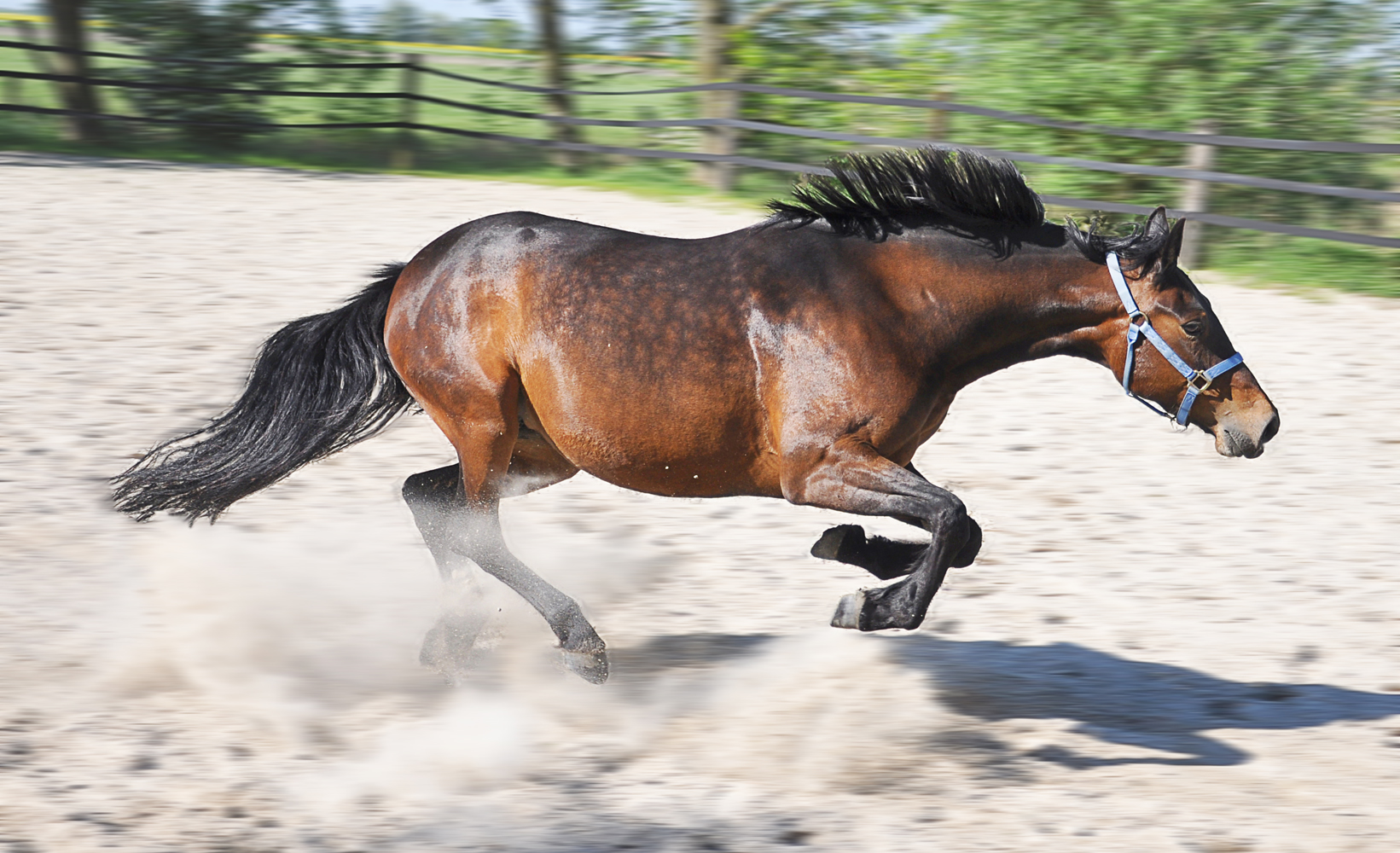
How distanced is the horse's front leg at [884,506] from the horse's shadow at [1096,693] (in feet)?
1.86

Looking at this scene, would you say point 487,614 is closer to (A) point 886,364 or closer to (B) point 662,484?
(B) point 662,484

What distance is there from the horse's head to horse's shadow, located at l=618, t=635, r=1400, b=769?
37.2 inches

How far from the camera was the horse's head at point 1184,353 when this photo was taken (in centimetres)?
404

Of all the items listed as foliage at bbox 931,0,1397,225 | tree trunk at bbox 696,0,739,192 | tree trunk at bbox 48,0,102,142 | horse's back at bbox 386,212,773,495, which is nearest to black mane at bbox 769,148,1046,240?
horse's back at bbox 386,212,773,495

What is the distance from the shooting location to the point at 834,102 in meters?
15.4

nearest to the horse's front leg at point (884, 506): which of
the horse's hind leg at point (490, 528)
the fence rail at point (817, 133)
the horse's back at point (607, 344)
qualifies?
the horse's back at point (607, 344)

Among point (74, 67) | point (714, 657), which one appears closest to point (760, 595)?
point (714, 657)

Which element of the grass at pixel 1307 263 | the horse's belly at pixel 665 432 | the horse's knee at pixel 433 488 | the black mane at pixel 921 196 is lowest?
the grass at pixel 1307 263

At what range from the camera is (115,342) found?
8.32m

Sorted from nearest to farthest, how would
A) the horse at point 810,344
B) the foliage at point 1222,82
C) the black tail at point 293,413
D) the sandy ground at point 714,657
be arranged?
the sandy ground at point 714,657
the horse at point 810,344
the black tail at point 293,413
the foliage at point 1222,82

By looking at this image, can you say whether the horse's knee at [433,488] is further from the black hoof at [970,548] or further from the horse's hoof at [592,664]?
the black hoof at [970,548]

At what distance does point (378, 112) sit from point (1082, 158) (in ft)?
28.3

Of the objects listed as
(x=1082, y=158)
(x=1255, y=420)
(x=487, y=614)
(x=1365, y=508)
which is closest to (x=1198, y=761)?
(x=1255, y=420)

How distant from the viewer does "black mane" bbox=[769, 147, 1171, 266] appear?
4230mm
